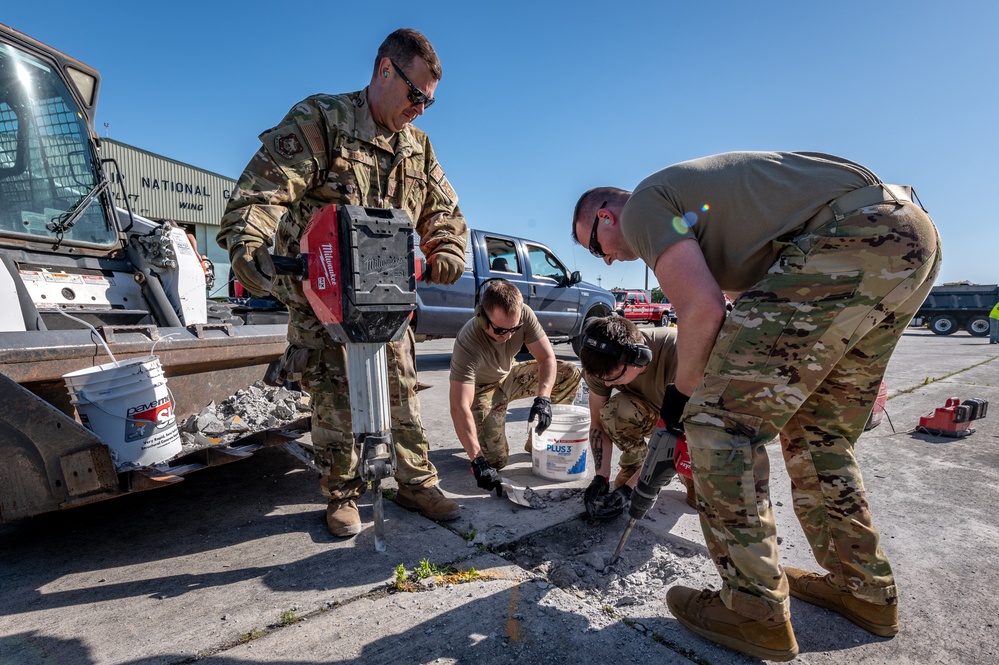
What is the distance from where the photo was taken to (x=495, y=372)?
11.6ft

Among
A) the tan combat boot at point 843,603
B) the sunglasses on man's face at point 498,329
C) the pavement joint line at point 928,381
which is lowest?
the pavement joint line at point 928,381

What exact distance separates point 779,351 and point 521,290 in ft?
22.1

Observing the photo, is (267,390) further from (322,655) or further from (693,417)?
(693,417)

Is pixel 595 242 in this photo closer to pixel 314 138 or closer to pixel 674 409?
pixel 674 409

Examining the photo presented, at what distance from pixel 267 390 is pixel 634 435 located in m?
2.27

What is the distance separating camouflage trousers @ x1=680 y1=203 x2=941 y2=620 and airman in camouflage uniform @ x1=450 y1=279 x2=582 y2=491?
1527 mm

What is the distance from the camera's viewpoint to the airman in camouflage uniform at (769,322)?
1.46 m

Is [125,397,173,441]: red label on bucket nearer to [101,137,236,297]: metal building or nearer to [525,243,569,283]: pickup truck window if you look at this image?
[525,243,569,283]: pickup truck window

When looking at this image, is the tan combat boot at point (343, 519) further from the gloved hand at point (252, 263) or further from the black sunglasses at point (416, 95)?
the black sunglasses at point (416, 95)

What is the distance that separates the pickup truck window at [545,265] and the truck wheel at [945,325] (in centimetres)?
1601

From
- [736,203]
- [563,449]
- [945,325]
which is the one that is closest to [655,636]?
[736,203]

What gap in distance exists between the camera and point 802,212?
4.97 ft

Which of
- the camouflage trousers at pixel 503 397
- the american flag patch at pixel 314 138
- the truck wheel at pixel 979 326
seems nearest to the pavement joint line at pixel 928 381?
the camouflage trousers at pixel 503 397

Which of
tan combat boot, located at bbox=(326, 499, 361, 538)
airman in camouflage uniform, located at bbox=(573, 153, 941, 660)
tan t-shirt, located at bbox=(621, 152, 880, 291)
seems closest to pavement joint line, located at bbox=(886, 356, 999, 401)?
airman in camouflage uniform, located at bbox=(573, 153, 941, 660)
